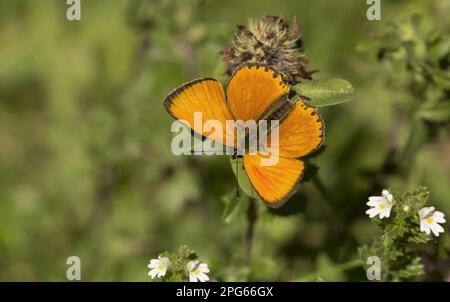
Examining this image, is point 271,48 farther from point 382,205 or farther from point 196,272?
point 196,272

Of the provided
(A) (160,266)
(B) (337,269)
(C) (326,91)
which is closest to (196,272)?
(A) (160,266)

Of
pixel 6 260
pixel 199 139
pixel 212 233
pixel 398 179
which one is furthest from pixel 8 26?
pixel 398 179

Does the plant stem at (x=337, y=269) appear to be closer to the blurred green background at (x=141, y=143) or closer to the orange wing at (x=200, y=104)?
the blurred green background at (x=141, y=143)

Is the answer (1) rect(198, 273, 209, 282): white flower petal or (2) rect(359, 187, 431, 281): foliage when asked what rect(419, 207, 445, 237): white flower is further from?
(1) rect(198, 273, 209, 282): white flower petal

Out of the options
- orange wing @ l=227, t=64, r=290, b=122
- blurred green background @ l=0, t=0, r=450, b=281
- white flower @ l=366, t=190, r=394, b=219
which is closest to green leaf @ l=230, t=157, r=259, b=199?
orange wing @ l=227, t=64, r=290, b=122

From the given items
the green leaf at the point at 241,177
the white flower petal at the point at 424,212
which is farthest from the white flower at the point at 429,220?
the green leaf at the point at 241,177
